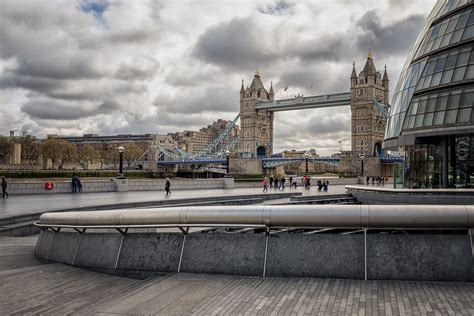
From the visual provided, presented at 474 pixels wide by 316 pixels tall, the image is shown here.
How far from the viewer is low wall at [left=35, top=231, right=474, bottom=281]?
8031 millimetres

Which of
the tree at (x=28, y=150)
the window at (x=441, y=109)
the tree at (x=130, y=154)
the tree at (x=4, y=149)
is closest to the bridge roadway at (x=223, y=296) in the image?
the window at (x=441, y=109)

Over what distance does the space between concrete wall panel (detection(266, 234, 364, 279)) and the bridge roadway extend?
0.24 m

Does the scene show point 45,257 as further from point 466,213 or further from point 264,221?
point 466,213

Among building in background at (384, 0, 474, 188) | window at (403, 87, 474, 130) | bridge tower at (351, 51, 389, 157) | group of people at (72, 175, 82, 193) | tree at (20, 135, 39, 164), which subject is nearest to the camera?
window at (403, 87, 474, 130)

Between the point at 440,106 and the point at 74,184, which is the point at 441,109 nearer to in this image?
the point at 440,106

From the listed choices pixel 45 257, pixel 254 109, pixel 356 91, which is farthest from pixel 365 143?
pixel 45 257

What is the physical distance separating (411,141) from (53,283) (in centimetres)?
2672

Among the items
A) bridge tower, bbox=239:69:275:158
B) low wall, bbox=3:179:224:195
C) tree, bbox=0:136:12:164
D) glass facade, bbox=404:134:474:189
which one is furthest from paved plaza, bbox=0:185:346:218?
bridge tower, bbox=239:69:275:158

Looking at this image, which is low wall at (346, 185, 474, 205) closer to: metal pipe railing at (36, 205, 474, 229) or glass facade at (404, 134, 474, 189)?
glass facade at (404, 134, 474, 189)

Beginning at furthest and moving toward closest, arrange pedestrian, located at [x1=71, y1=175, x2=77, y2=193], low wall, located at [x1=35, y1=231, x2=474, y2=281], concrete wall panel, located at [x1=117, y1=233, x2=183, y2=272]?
1. pedestrian, located at [x1=71, y1=175, x2=77, y2=193]
2. concrete wall panel, located at [x1=117, y1=233, x2=183, y2=272]
3. low wall, located at [x1=35, y1=231, x2=474, y2=281]

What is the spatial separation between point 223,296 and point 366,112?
126071 millimetres

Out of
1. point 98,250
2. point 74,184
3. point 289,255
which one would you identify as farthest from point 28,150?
point 289,255

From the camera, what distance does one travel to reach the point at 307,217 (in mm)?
8438

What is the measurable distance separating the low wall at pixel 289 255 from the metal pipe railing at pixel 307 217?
244 mm
